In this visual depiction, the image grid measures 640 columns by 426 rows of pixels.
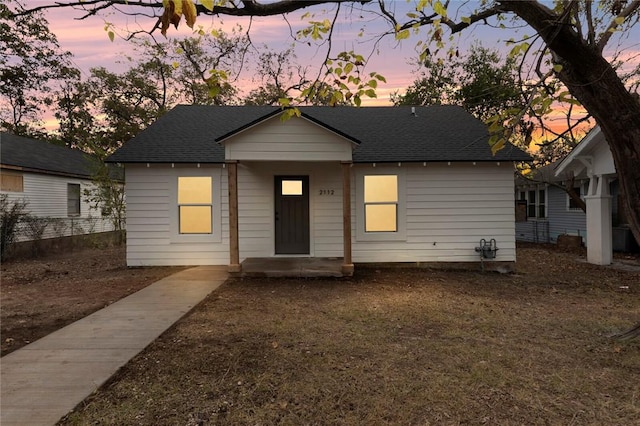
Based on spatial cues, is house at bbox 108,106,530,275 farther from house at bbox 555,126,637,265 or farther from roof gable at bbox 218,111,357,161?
house at bbox 555,126,637,265

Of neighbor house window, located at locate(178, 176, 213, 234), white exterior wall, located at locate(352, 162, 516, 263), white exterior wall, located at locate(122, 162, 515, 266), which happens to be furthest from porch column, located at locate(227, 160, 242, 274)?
white exterior wall, located at locate(352, 162, 516, 263)

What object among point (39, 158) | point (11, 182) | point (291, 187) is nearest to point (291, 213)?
point (291, 187)

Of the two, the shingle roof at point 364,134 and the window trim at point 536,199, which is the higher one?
the shingle roof at point 364,134

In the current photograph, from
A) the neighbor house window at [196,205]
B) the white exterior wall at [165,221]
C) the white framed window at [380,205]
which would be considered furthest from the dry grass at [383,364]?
the neighbor house window at [196,205]

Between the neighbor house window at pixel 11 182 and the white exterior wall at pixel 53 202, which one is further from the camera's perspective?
the white exterior wall at pixel 53 202

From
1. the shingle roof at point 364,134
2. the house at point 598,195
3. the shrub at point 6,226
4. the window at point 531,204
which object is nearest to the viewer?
the shingle roof at point 364,134

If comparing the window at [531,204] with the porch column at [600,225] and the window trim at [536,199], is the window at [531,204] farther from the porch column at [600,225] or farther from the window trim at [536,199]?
the porch column at [600,225]

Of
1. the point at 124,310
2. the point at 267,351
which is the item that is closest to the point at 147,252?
the point at 124,310

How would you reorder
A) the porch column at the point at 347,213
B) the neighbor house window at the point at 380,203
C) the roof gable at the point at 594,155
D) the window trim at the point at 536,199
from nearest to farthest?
the porch column at the point at 347,213 < the neighbor house window at the point at 380,203 < the roof gable at the point at 594,155 < the window trim at the point at 536,199

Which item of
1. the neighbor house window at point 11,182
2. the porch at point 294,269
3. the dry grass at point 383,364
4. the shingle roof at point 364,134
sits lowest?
the dry grass at point 383,364

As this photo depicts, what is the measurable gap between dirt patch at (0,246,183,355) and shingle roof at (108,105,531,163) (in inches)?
113

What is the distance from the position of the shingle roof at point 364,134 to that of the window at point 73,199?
30.4 ft

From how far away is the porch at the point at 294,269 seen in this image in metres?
8.38

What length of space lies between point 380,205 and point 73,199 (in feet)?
51.0
